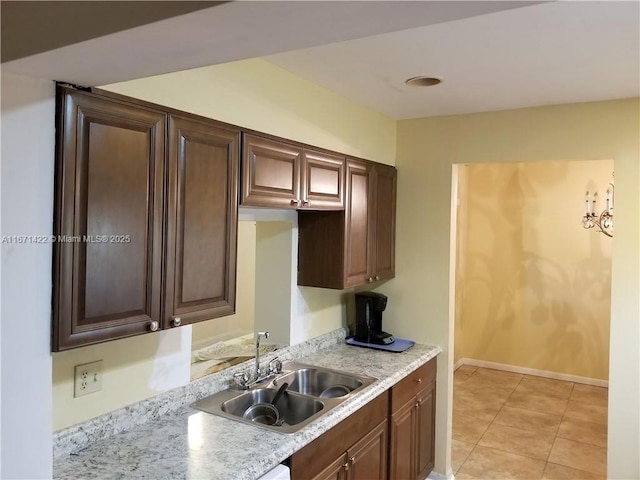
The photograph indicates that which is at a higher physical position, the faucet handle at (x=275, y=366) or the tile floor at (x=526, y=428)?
the faucet handle at (x=275, y=366)

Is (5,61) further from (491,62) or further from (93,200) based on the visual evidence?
(491,62)

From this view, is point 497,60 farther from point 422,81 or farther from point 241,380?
point 241,380

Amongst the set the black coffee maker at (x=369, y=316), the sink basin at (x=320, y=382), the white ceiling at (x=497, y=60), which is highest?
the white ceiling at (x=497, y=60)

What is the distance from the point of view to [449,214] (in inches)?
129

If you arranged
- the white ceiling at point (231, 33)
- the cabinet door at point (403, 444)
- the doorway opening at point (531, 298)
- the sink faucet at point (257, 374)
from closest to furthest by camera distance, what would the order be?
the white ceiling at point (231, 33) → the sink faucet at point (257, 374) → the cabinet door at point (403, 444) → the doorway opening at point (531, 298)

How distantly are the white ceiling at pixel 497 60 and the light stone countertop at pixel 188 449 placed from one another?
1602 millimetres

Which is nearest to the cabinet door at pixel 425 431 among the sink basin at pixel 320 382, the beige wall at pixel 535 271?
the sink basin at pixel 320 382

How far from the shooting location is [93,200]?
4.85 feet

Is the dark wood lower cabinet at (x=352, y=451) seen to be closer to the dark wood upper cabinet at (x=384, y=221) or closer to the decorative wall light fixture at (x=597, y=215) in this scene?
the dark wood upper cabinet at (x=384, y=221)

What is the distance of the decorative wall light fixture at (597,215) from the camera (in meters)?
4.84

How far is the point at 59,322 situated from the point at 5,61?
700mm

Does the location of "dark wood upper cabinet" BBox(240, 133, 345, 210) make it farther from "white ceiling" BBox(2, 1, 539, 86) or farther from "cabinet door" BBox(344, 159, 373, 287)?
"white ceiling" BBox(2, 1, 539, 86)

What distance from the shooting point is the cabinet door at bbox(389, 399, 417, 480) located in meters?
2.73

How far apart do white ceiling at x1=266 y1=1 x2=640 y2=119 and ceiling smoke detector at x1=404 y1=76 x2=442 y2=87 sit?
0.05 m
